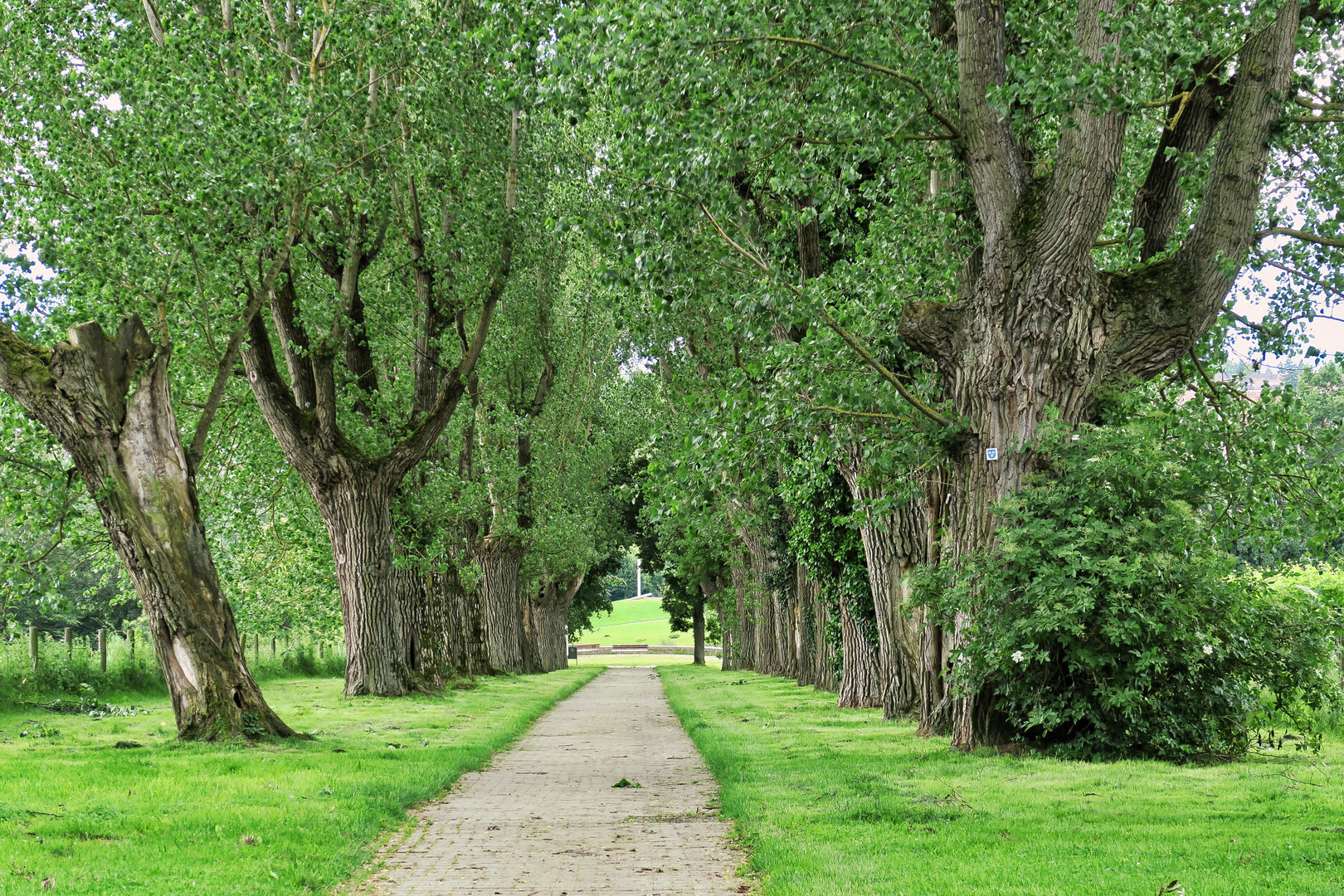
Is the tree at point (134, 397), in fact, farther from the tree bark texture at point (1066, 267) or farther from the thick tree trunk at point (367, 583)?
the tree bark texture at point (1066, 267)

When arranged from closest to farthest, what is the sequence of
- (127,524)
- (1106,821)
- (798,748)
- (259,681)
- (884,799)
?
1. (1106,821)
2. (884,799)
3. (127,524)
4. (798,748)
5. (259,681)

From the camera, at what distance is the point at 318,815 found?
8.16m

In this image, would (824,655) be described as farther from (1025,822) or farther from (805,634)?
(1025,822)

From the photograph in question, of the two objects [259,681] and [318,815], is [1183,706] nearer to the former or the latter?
[318,815]

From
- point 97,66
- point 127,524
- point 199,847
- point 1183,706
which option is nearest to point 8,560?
point 127,524

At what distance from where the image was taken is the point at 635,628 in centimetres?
13925

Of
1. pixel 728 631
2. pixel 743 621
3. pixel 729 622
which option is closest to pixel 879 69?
pixel 743 621

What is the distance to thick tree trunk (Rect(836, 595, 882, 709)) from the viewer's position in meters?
19.8

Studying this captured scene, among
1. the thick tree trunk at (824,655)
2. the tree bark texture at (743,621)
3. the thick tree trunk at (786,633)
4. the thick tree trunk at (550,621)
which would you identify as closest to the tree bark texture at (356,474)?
the thick tree trunk at (824,655)

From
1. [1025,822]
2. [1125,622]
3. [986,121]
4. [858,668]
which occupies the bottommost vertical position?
[858,668]

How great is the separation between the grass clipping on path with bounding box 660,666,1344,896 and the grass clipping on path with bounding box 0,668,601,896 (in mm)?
2788

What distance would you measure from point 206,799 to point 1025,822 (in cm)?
622

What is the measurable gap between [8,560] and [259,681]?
705 inches

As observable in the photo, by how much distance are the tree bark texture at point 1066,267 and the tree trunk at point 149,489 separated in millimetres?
8350
